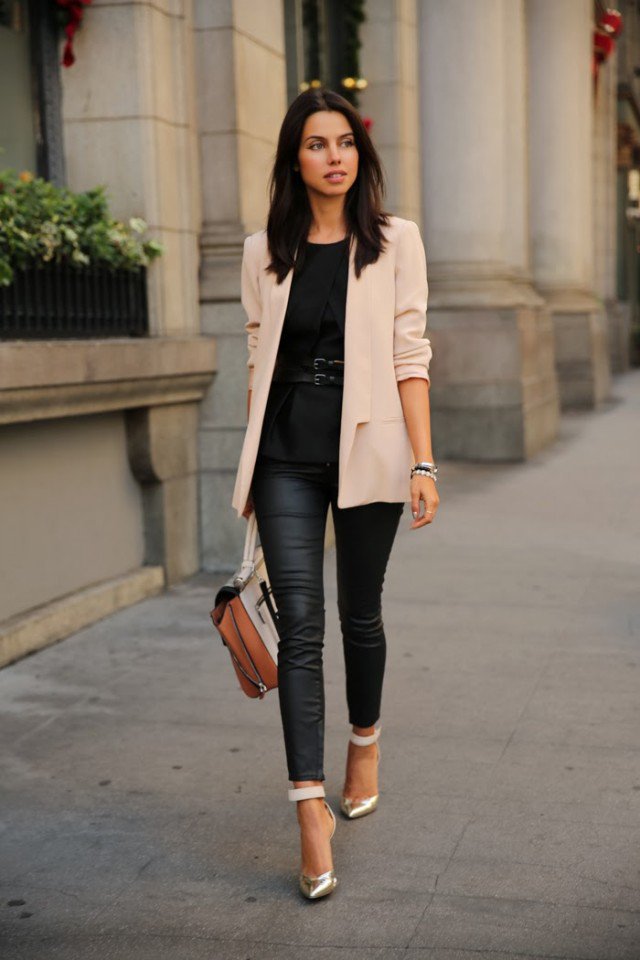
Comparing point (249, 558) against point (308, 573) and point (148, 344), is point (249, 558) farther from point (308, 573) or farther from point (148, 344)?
point (148, 344)

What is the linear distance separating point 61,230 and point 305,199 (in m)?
3.11

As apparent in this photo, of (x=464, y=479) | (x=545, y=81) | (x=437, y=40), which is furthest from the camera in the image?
(x=545, y=81)

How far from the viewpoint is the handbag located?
13.5 ft

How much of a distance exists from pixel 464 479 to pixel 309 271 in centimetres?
872

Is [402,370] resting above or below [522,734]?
above

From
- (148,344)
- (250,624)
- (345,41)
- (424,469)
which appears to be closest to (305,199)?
(424,469)

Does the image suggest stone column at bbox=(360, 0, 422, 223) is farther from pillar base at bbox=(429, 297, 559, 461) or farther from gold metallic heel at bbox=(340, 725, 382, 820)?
gold metallic heel at bbox=(340, 725, 382, 820)

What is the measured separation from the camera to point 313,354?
13.5 feet

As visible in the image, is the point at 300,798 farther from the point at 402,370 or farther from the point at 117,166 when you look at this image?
the point at 117,166

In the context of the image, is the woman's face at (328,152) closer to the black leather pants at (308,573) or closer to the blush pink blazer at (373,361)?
the blush pink blazer at (373,361)

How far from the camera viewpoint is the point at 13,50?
7691 mm

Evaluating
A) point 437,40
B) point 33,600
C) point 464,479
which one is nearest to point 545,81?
point 437,40

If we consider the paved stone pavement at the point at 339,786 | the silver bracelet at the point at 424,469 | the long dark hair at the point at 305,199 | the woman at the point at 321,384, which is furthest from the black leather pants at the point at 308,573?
the long dark hair at the point at 305,199

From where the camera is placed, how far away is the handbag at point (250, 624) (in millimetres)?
4121
